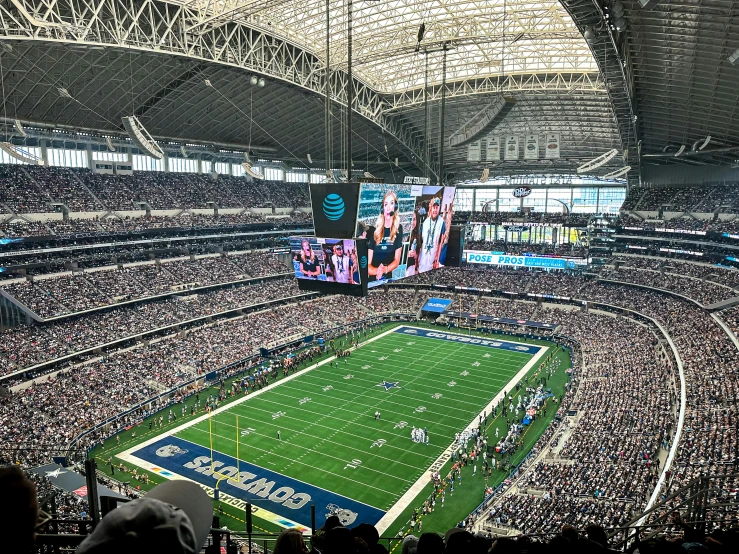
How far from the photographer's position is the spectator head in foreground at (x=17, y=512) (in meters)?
1.94

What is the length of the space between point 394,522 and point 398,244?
12043mm

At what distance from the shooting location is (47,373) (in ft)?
109

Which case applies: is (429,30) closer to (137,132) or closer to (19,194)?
(137,132)

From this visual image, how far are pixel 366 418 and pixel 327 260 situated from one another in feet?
38.4

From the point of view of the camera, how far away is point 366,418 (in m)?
32.5

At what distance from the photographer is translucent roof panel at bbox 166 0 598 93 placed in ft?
111

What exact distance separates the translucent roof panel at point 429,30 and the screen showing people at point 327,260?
1408cm

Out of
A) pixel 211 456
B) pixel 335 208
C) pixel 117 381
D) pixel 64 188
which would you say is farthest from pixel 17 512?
pixel 64 188

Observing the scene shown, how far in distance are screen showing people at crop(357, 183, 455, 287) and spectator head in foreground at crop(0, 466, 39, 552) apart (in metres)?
21.0

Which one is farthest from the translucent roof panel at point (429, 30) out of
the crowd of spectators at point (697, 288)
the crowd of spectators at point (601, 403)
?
the crowd of spectators at point (601, 403)

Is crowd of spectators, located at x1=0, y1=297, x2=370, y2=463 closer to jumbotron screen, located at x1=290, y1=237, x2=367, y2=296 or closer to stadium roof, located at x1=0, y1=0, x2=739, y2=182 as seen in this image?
jumbotron screen, located at x1=290, y1=237, x2=367, y2=296

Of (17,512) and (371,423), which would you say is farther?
(371,423)

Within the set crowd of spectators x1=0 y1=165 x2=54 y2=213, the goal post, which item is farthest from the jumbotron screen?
crowd of spectators x1=0 y1=165 x2=54 y2=213

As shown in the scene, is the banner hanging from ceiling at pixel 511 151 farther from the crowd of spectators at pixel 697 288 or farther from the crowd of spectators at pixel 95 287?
the crowd of spectators at pixel 95 287
